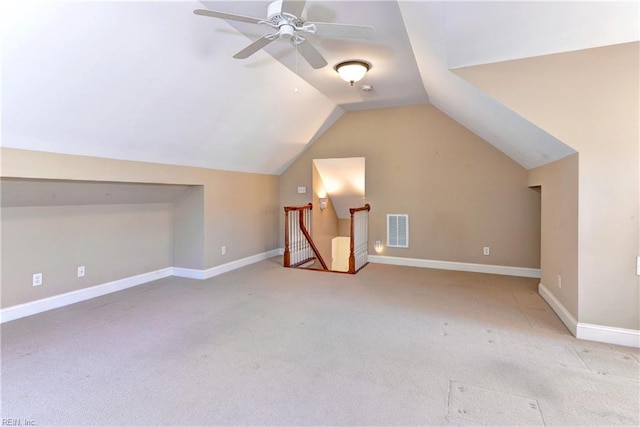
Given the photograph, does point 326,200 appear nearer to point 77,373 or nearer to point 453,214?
point 453,214

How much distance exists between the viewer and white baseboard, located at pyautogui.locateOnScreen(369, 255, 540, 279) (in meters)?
4.74

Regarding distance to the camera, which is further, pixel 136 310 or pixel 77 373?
pixel 136 310

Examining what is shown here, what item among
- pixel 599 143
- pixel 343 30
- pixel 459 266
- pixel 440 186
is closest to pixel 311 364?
pixel 343 30

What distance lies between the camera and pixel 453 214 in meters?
5.16

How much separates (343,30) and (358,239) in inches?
143

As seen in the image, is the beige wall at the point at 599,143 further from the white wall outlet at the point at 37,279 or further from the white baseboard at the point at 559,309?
the white wall outlet at the point at 37,279

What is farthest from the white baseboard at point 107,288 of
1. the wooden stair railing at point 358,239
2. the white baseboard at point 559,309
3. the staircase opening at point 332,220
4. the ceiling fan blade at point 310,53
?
the white baseboard at point 559,309

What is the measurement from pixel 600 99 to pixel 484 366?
2286 mm

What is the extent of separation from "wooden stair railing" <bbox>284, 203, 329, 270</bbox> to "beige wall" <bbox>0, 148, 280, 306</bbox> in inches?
24.9

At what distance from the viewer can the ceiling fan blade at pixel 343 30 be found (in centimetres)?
217

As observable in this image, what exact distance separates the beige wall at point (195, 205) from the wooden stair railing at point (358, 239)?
5.86 feet

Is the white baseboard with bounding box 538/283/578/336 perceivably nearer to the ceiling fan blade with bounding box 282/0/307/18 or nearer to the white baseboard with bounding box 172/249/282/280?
the ceiling fan blade with bounding box 282/0/307/18

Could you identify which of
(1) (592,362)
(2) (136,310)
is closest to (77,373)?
(2) (136,310)

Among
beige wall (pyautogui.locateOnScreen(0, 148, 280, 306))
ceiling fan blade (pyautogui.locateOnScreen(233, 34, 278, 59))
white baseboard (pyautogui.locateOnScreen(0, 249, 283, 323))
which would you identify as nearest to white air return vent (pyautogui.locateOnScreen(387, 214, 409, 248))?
beige wall (pyautogui.locateOnScreen(0, 148, 280, 306))
